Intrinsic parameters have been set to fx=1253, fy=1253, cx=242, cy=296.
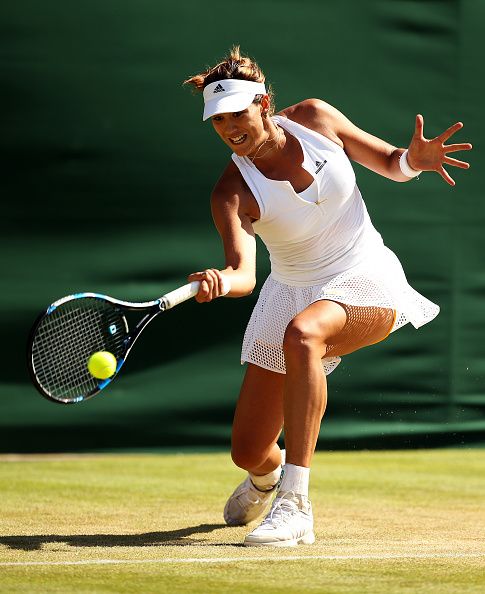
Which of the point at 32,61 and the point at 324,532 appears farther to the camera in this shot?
the point at 32,61

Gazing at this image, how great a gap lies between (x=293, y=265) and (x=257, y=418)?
0.45 m

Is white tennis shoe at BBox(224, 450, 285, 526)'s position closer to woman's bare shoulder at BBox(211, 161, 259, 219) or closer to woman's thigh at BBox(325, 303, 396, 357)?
woman's thigh at BBox(325, 303, 396, 357)

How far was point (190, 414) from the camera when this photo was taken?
17.1ft

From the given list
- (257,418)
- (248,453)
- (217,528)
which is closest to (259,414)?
(257,418)

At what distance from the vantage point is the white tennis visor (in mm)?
3320

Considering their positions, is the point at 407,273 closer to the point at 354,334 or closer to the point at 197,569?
the point at 354,334

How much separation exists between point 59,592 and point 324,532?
44.1 inches

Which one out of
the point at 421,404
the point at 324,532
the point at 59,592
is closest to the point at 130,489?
the point at 324,532

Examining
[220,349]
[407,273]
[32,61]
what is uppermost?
[32,61]

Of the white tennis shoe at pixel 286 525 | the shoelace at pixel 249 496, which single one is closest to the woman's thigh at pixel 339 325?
the white tennis shoe at pixel 286 525

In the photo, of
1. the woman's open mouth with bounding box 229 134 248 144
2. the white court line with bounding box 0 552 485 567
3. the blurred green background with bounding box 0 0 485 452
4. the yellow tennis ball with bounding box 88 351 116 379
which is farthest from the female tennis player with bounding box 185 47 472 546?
the blurred green background with bounding box 0 0 485 452

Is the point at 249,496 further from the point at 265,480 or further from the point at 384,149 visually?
the point at 384,149

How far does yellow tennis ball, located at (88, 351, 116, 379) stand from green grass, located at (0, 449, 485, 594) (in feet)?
1.43

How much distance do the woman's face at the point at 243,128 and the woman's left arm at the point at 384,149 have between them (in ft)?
0.89
